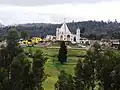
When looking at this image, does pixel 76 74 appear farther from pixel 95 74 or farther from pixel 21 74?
pixel 21 74

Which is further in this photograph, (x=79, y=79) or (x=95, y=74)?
(x=95, y=74)

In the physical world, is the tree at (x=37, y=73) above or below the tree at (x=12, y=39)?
below

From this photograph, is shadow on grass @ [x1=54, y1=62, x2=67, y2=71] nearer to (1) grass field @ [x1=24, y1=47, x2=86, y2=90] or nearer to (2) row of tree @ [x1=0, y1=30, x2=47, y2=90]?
(1) grass field @ [x1=24, y1=47, x2=86, y2=90]

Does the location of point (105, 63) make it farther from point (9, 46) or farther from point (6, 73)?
point (9, 46)

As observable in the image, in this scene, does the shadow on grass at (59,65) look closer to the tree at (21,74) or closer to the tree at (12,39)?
the tree at (12,39)

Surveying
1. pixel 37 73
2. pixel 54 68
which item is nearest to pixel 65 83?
pixel 37 73

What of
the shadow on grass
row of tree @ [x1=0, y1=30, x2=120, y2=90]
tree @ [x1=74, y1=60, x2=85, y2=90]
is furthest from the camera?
the shadow on grass

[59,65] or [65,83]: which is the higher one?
[65,83]

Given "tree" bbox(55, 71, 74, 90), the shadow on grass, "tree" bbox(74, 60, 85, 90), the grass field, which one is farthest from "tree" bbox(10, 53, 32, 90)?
the shadow on grass

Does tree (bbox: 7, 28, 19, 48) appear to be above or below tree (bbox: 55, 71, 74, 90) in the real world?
above

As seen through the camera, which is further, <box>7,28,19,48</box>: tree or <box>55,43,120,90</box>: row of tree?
<box>7,28,19,48</box>: tree

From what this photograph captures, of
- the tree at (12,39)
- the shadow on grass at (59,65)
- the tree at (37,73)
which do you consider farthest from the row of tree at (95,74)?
the shadow on grass at (59,65)
